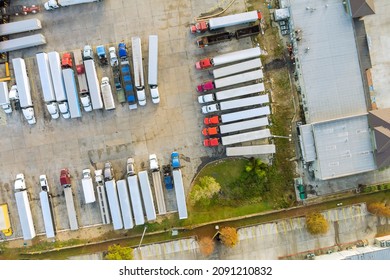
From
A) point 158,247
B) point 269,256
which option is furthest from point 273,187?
point 158,247

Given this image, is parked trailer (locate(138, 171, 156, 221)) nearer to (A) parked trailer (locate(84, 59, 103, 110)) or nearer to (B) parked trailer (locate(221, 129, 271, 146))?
(A) parked trailer (locate(84, 59, 103, 110))

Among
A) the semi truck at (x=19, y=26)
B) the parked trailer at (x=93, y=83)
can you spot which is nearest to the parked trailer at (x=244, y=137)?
the parked trailer at (x=93, y=83)

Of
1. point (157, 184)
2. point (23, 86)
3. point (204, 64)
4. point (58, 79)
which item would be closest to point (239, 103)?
point (204, 64)

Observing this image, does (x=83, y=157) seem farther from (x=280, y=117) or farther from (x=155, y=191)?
(x=280, y=117)

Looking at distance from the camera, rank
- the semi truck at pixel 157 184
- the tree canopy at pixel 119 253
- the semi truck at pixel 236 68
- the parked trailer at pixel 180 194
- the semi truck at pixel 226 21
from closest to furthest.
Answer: the tree canopy at pixel 119 253 < the semi truck at pixel 226 21 < the semi truck at pixel 236 68 < the parked trailer at pixel 180 194 < the semi truck at pixel 157 184

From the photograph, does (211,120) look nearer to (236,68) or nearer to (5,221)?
(236,68)

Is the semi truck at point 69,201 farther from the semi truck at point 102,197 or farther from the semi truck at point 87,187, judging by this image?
the semi truck at point 102,197

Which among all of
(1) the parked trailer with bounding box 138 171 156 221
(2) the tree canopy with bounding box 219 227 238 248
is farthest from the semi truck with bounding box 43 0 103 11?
(2) the tree canopy with bounding box 219 227 238 248
